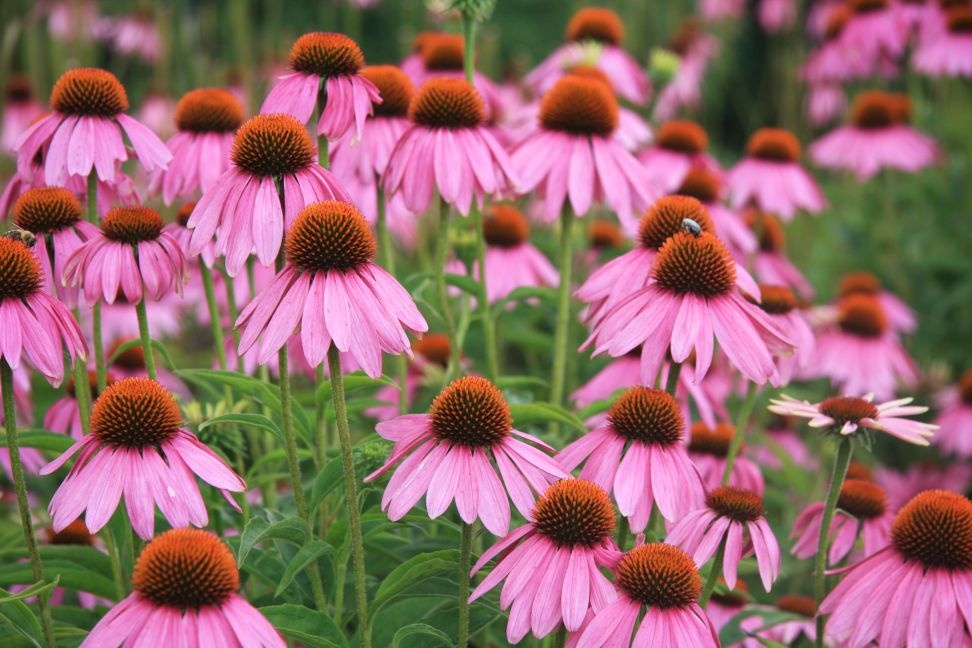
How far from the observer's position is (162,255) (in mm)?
1458

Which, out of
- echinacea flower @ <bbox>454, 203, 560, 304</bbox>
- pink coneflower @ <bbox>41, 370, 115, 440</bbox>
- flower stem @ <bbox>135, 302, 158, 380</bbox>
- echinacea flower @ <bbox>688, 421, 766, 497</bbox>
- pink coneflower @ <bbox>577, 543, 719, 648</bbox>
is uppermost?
flower stem @ <bbox>135, 302, 158, 380</bbox>

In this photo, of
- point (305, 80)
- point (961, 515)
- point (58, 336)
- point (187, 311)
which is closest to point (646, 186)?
point (305, 80)

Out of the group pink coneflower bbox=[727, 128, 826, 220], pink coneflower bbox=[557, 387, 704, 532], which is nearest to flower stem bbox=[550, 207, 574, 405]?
pink coneflower bbox=[557, 387, 704, 532]

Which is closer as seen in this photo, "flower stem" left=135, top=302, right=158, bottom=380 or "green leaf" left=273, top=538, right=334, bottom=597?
"green leaf" left=273, top=538, right=334, bottom=597

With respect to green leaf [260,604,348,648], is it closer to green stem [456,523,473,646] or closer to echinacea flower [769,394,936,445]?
green stem [456,523,473,646]

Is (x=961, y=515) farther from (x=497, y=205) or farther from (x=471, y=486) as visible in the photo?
(x=497, y=205)

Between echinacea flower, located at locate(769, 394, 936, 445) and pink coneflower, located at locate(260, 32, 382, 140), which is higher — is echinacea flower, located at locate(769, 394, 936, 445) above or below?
below

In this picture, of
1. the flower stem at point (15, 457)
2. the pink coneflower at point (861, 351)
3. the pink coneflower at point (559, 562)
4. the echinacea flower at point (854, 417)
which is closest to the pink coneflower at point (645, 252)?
the echinacea flower at point (854, 417)

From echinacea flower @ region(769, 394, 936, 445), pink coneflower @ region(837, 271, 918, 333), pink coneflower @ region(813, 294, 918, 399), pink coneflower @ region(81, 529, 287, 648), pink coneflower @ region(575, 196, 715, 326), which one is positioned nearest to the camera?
pink coneflower @ region(81, 529, 287, 648)

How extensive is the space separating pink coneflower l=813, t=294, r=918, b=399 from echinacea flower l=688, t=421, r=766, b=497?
98 cm

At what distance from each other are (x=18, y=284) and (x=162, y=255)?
23cm

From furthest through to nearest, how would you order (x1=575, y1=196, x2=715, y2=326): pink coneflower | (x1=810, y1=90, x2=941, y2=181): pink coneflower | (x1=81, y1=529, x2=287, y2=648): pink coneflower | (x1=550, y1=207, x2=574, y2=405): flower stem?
(x1=810, y1=90, x2=941, y2=181): pink coneflower
(x1=550, y1=207, x2=574, y2=405): flower stem
(x1=575, y1=196, x2=715, y2=326): pink coneflower
(x1=81, y1=529, x2=287, y2=648): pink coneflower

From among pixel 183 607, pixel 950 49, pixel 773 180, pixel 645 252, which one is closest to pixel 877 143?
pixel 950 49

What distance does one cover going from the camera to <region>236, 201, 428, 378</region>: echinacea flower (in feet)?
3.86
